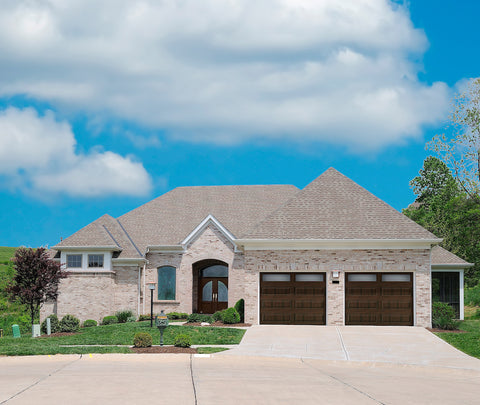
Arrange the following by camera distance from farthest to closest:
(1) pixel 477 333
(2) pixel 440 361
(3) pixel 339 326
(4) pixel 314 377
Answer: (3) pixel 339 326
(1) pixel 477 333
(2) pixel 440 361
(4) pixel 314 377

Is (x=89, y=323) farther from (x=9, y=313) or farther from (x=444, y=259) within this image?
(x=444, y=259)

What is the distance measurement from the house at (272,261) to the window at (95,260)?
6 centimetres

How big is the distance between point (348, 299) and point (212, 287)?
40.6 ft

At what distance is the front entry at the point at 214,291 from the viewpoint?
39.3m

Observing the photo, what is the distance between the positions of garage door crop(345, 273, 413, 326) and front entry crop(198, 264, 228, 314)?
38.8ft

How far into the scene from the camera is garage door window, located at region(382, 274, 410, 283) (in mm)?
29266

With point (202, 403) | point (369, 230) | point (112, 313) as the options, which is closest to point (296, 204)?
point (369, 230)

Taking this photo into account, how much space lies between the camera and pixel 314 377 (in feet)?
50.6

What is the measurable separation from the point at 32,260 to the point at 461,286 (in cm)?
Answer: 2317

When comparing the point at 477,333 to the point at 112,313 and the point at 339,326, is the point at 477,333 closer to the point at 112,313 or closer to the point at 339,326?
the point at 339,326

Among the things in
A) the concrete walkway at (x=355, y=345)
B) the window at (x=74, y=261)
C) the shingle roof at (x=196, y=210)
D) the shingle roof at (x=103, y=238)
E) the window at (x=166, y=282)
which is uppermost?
→ the shingle roof at (x=196, y=210)

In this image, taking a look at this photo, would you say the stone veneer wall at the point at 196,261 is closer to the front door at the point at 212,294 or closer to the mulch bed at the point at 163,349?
the front door at the point at 212,294

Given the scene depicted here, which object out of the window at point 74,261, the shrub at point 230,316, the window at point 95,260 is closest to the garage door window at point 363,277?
the shrub at point 230,316

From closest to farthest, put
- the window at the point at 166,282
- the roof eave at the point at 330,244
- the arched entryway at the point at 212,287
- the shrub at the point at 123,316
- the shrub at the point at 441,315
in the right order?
the shrub at the point at 441,315 → the roof eave at the point at 330,244 → the shrub at the point at 123,316 → the window at the point at 166,282 → the arched entryway at the point at 212,287
